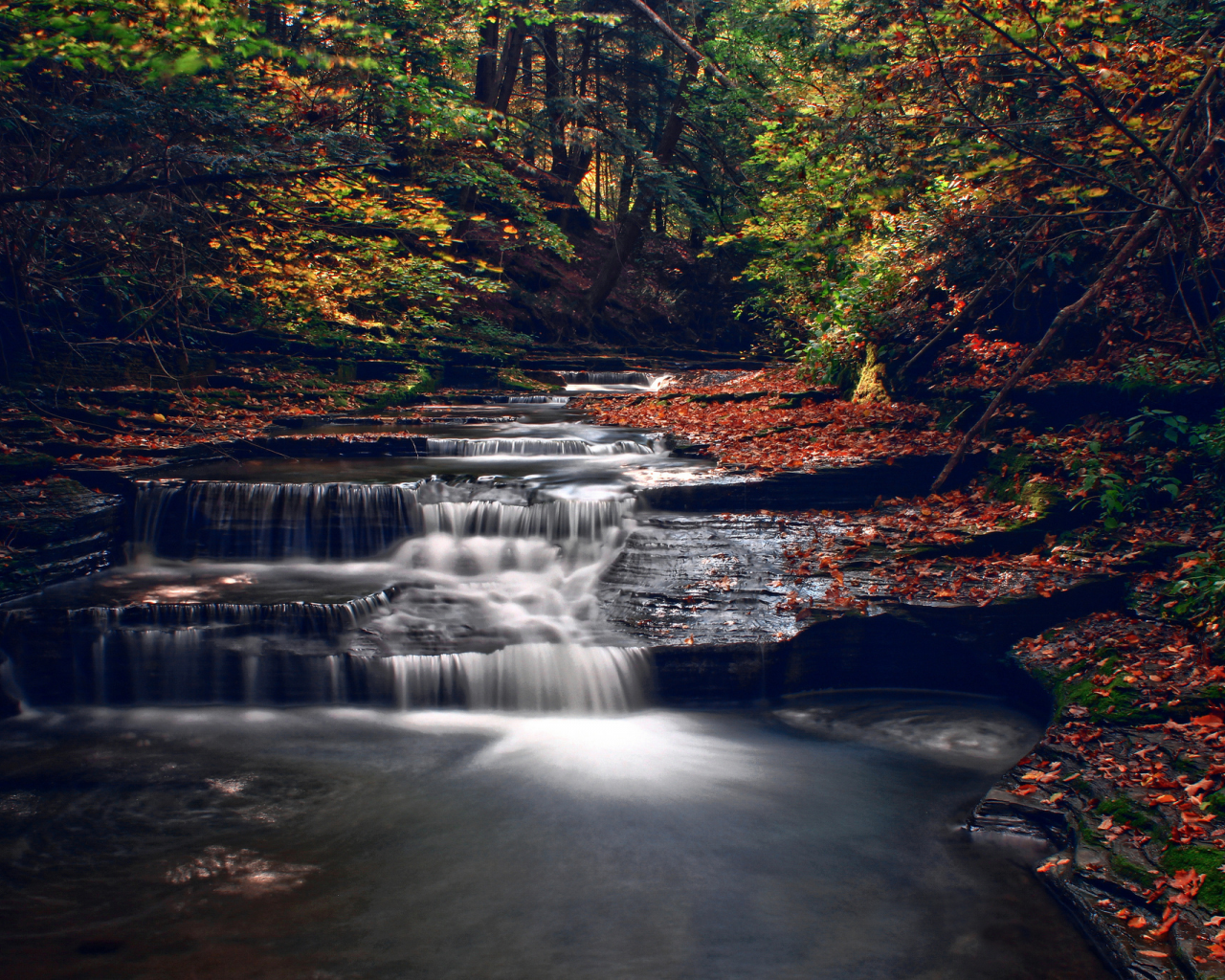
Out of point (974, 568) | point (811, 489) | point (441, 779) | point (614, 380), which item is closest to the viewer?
point (441, 779)

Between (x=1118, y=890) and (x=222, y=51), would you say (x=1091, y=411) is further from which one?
(x=222, y=51)

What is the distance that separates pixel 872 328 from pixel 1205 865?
29.3ft

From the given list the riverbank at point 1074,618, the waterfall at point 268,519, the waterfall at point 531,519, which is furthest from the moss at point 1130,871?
the waterfall at point 268,519

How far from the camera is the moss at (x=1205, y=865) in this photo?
13.1 feet

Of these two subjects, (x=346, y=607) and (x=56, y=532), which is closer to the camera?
(x=346, y=607)

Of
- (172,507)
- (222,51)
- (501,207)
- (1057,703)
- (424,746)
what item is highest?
(501,207)

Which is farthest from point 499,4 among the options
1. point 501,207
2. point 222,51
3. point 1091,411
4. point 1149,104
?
point 1091,411

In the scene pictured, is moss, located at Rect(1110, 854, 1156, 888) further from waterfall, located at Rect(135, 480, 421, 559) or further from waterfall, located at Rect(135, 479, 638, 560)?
waterfall, located at Rect(135, 480, 421, 559)

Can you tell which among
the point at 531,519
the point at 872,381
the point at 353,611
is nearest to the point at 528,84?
the point at 872,381

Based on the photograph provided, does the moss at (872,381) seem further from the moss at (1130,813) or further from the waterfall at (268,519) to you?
the moss at (1130,813)

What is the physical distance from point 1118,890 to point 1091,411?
278 inches

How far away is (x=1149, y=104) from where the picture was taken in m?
9.05

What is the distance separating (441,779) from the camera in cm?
646

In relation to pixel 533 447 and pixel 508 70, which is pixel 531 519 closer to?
pixel 533 447
